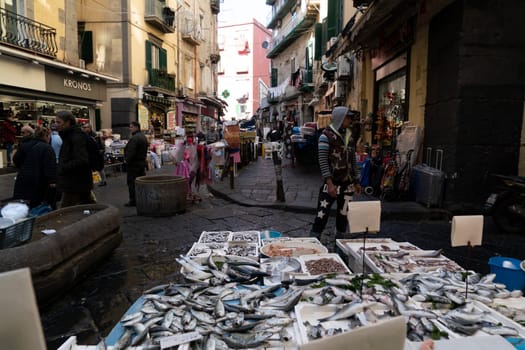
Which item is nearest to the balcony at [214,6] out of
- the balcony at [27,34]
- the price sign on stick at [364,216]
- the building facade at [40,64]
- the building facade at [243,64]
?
the building facade at [40,64]

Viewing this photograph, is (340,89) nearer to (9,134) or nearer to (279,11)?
(9,134)

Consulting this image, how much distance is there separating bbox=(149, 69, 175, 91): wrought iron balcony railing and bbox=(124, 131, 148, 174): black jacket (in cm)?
1399

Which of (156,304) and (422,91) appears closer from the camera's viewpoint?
(156,304)

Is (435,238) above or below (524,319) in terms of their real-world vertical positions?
below

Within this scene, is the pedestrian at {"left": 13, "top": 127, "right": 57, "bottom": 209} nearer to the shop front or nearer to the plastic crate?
the plastic crate

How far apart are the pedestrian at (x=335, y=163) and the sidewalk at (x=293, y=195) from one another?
2.45 m

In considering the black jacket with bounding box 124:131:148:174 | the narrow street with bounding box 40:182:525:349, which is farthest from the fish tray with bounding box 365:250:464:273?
the black jacket with bounding box 124:131:148:174

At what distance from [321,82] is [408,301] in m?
18.8

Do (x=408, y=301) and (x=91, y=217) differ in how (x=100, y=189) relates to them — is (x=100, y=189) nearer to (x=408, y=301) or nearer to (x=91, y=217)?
(x=91, y=217)

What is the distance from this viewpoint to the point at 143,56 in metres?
19.6

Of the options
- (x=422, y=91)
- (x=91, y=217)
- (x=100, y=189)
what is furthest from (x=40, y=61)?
(x=422, y=91)

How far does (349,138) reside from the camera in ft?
14.4

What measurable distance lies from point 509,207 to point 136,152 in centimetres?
675

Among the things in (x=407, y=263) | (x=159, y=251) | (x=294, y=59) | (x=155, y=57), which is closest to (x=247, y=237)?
(x=159, y=251)
